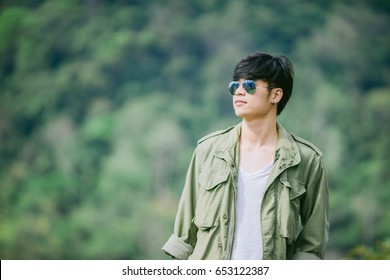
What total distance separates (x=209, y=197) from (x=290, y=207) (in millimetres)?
268

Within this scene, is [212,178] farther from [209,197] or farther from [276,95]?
[276,95]

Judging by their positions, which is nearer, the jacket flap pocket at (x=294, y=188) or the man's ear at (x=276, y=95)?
the jacket flap pocket at (x=294, y=188)

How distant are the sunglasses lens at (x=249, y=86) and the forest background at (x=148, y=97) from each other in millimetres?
8041

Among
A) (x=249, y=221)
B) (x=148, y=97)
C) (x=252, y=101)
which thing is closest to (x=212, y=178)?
(x=249, y=221)

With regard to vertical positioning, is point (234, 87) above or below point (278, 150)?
above

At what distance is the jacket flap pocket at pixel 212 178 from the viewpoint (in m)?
2.48

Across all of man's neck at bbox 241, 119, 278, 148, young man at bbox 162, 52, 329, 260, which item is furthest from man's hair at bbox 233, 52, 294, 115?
man's neck at bbox 241, 119, 278, 148

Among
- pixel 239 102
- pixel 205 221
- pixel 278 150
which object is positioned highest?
pixel 239 102

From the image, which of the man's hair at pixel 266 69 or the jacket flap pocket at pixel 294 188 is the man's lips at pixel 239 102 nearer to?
the man's hair at pixel 266 69

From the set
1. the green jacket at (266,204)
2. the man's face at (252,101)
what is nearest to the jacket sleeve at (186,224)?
the green jacket at (266,204)

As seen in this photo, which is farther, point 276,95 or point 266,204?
point 276,95

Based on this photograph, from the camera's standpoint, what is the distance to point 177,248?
2.55 meters
